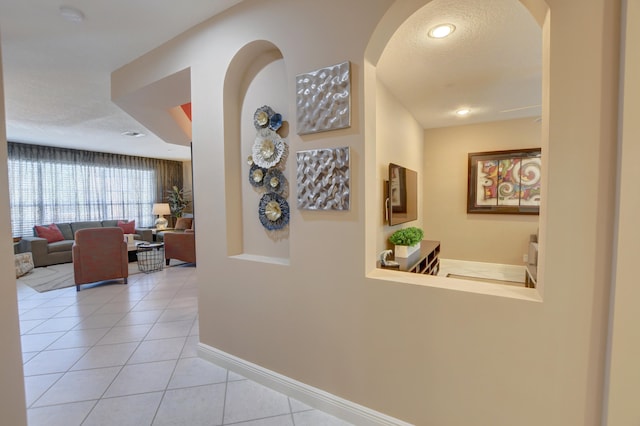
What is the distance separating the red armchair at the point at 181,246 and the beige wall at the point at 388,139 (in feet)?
13.2

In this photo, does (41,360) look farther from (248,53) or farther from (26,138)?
(26,138)

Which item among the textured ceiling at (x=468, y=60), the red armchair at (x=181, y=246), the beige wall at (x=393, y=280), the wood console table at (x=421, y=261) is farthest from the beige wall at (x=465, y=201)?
the red armchair at (x=181, y=246)

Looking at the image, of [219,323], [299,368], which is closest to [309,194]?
[299,368]

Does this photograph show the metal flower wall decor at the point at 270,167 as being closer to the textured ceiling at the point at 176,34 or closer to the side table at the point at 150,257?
the textured ceiling at the point at 176,34

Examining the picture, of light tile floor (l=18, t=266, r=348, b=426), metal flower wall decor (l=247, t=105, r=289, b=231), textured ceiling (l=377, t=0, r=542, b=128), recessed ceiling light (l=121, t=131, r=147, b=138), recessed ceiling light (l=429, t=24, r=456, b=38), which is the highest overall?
recessed ceiling light (l=121, t=131, r=147, b=138)

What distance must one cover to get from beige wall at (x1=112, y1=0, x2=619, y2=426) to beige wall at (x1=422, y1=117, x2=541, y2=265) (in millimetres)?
3852

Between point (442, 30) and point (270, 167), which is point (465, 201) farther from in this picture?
point (270, 167)

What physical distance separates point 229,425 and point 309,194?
1.45m

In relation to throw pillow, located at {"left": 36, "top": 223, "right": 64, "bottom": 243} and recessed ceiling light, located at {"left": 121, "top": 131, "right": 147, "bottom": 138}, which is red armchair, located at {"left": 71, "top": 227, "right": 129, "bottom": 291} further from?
throw pillow, located at {"left": 36, "top": 223, "right": 64, "bottom": 243}

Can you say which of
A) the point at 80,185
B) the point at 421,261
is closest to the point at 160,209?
the point at 80,185

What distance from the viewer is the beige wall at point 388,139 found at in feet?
9.89

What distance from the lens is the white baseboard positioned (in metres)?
1.61

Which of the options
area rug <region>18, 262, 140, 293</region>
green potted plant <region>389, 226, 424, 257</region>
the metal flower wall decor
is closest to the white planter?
green potted plant <region>389, 226, 424, 257</region>

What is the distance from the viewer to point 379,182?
3062 millimetres
